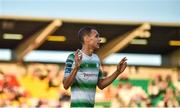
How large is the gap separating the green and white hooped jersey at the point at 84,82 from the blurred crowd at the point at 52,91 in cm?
1668

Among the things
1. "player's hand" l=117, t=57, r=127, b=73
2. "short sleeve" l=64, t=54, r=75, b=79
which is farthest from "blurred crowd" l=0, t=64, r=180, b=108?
"short sleeve" l=64, t=54, r=75, b=79

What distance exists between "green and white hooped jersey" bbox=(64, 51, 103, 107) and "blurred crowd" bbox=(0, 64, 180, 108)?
54.7ft

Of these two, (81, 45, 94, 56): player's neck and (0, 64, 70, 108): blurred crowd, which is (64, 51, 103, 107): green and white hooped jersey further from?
(0, 64, 70, 108): blurred crowd

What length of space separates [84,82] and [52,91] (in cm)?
1740

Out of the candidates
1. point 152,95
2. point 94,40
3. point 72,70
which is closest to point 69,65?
point 72,70

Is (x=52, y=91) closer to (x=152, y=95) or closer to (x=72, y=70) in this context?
(x=152, y=95)

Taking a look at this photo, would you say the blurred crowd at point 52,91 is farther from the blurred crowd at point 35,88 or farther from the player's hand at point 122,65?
the player's hand at point 122,65

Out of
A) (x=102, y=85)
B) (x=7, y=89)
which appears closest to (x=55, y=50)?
(x=7, y=89)

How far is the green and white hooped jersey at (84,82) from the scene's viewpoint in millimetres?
5961

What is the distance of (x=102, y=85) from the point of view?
6.18m

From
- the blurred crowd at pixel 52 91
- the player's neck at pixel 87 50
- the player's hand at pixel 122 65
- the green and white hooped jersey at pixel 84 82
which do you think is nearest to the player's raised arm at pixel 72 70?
the green and white hooped jersey at pixel 84 82

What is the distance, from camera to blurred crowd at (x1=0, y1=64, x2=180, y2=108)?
22.9 meters

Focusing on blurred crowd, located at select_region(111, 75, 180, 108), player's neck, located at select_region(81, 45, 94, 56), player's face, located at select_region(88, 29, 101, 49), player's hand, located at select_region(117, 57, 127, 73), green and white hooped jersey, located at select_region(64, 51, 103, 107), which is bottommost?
green and white hooped jersey, located at select_region(64, 51, 103, 107)

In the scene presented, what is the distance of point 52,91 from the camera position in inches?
916
